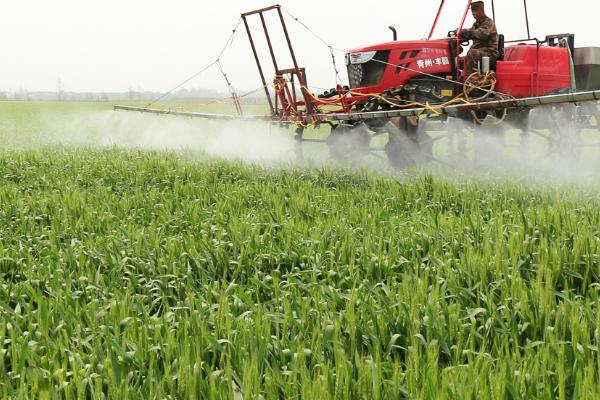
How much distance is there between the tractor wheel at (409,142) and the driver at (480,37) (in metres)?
1.25

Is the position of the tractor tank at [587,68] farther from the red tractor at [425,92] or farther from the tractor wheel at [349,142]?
the tractor wheel at [349,142]

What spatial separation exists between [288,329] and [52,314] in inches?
49.3

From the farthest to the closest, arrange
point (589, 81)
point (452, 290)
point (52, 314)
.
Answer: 1. point (589, 81)
2. point (452, 290)
3. point (52, 314)

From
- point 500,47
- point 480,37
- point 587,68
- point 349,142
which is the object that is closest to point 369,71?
point 349,142

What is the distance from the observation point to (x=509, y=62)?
9984 millimetres

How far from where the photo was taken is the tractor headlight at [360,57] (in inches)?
407

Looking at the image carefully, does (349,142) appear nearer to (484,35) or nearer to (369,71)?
(369,71)

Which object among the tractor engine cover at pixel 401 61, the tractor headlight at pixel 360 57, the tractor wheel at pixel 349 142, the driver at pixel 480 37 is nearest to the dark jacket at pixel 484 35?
the driver at pixel 480 37

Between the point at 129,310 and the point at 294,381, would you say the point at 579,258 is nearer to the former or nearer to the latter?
the point at 294,381

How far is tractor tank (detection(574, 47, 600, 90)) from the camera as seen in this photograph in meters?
11.6

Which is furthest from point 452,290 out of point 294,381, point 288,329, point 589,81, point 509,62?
point 589,81

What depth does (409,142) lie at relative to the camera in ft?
33.0

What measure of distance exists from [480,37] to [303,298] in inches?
298

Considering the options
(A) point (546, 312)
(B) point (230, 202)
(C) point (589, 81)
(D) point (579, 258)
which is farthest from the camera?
(C) point (589, 81)
